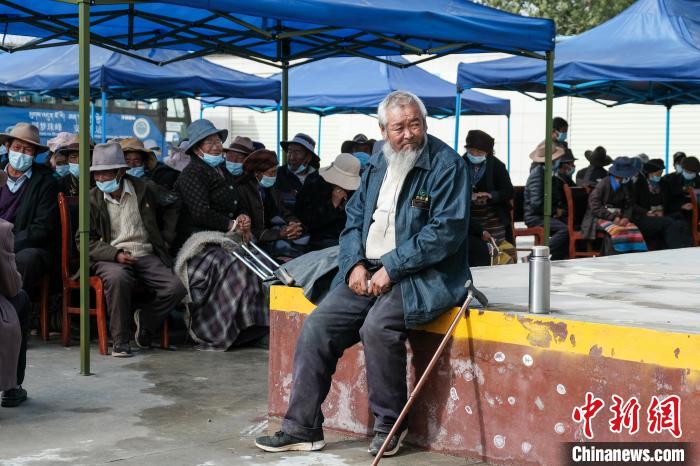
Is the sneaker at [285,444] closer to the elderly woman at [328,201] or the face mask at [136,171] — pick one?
the elderly woman at [328,201]

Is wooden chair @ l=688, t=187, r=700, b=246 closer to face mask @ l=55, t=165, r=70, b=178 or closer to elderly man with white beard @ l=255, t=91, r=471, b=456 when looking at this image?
face mask @ l=55, t=165, r=70, b=178

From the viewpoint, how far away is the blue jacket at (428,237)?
16.4 feet

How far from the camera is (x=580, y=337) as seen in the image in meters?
4.56

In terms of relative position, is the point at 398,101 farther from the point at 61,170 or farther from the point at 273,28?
the point at 61,170

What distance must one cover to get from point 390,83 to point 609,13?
21035mm

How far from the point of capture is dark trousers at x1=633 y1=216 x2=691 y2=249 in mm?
12302

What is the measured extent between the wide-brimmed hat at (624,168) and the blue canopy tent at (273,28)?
245 cm

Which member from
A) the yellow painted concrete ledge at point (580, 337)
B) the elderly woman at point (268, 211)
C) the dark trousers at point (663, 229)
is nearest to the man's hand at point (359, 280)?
the yellow painted concrete ledge at point (580, 337)

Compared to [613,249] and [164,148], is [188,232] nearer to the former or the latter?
[613,249]

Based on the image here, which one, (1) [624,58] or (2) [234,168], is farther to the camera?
(1) [624,58]

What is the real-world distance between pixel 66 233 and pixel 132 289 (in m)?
0.64

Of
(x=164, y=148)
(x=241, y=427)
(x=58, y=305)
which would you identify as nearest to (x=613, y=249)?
(x=58, y=305)

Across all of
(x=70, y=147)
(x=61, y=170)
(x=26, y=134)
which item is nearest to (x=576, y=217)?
(x=61, y=170)

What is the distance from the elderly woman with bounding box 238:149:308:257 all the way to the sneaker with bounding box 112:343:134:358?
5.28ft
